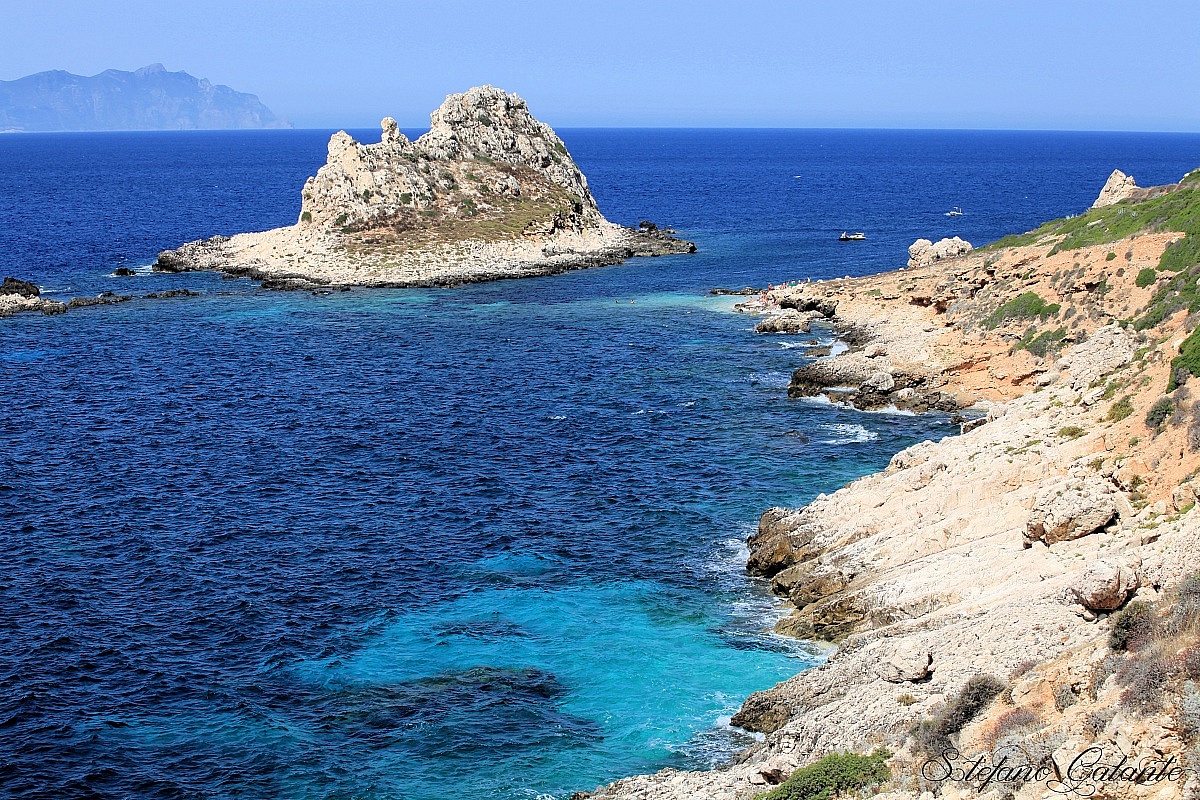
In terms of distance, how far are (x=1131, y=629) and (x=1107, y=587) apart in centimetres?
241

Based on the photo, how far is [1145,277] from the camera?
59094mm

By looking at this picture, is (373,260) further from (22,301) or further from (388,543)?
(388,543)

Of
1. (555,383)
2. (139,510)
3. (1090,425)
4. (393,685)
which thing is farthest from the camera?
(555,383)

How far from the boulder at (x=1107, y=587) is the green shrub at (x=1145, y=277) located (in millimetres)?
39303

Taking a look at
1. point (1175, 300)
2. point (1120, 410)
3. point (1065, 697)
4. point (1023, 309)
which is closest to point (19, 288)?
point (1023, 309)

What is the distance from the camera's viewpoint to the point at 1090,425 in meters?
38.1

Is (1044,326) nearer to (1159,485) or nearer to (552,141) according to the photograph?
(1159,485)

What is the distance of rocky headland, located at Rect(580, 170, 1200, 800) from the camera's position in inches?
765

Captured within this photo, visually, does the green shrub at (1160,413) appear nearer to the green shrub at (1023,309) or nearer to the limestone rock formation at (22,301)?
the green shrub at (1023,309)

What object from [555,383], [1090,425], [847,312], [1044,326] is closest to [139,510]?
[555,383]

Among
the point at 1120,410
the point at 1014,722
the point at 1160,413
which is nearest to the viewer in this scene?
the point at 1014,722

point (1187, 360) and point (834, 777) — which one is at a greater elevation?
point (1187, 360)

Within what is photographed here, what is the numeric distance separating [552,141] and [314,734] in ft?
391

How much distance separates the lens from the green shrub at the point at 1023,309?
64250mm
